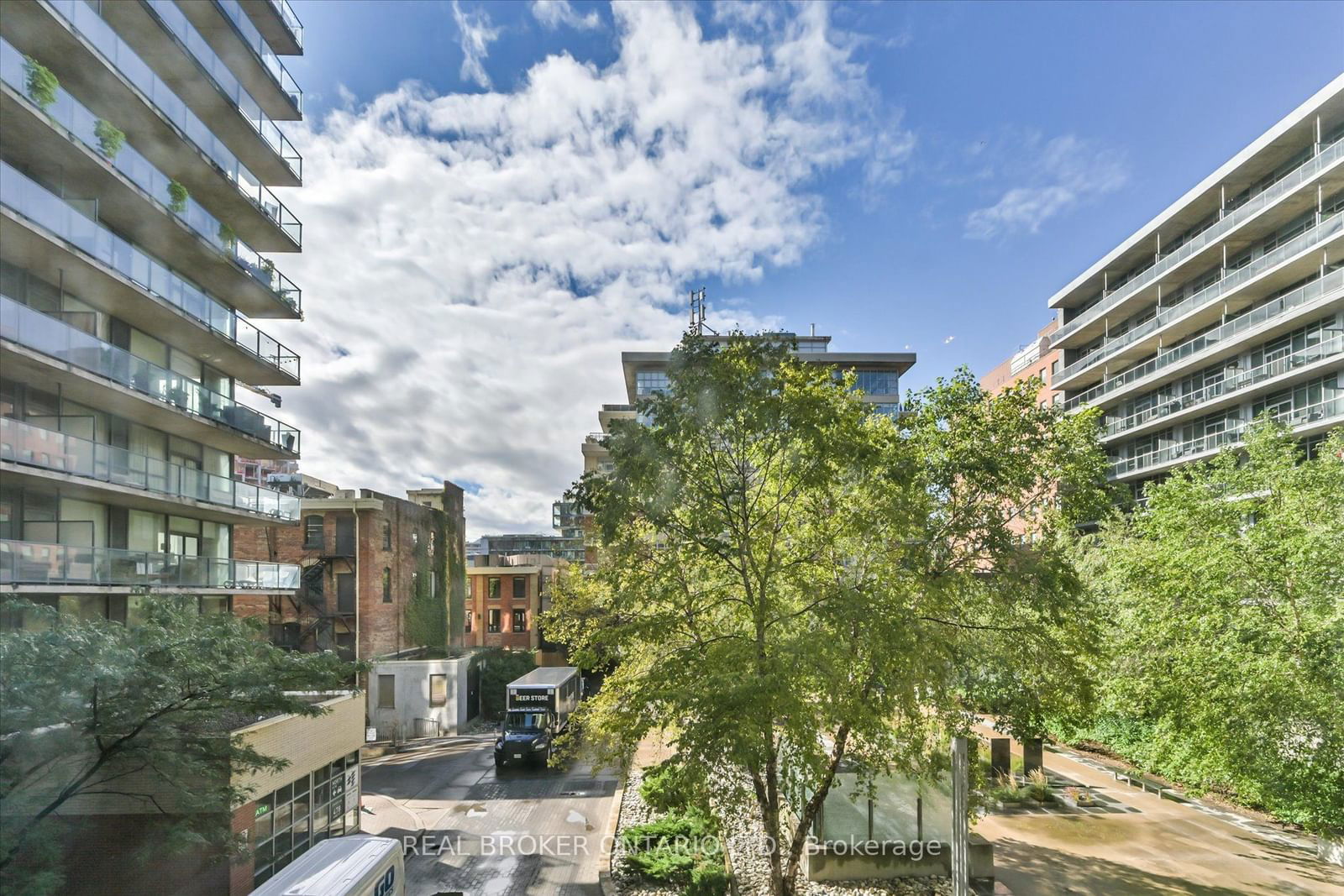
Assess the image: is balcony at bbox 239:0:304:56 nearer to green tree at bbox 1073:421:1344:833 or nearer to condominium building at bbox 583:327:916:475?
green tree at bbox 1073:421:1344:833

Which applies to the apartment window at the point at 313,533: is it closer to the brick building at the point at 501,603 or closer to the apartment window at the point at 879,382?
the brick building at the point at 501,603

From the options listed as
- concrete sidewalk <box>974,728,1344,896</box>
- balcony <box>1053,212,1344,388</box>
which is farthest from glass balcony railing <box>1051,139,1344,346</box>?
concrete sidewalk <box>974,728,1344,896</box>

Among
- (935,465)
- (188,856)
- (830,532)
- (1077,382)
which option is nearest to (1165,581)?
(935,465)

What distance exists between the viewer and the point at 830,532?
38.3 feet

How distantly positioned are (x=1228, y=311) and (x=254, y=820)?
4253cm

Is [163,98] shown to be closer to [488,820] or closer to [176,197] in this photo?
[176,197]

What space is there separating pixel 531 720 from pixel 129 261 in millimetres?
17150

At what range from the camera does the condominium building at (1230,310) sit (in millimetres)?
28531

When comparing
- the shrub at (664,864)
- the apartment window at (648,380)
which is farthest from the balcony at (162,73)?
the apartment window at (648,380)

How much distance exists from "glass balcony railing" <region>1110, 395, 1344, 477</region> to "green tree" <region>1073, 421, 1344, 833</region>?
8.14 metres

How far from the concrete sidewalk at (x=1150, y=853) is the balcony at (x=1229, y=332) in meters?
18.6

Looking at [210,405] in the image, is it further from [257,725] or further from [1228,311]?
[1228,311]

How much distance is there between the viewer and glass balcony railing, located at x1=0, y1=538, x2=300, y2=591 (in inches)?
432

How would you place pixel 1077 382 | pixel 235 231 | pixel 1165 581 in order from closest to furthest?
pixel 1165 581 → pixel 235 231 → pixel 1077 382
